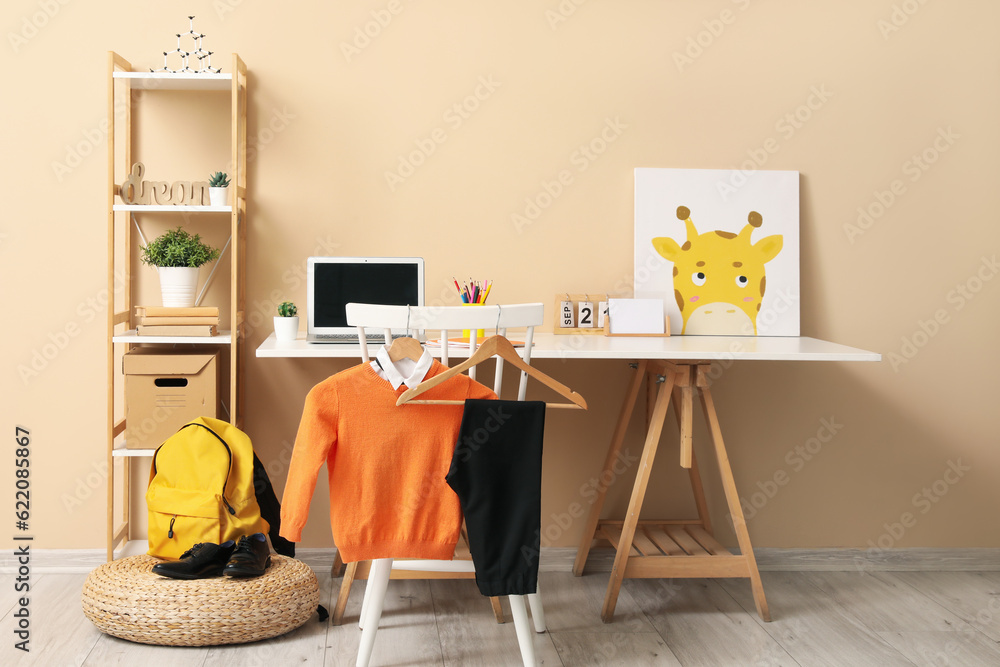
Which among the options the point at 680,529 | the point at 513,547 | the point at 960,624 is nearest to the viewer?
the point at 513,547

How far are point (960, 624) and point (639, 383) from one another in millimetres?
1145

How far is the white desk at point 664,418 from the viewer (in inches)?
82.0

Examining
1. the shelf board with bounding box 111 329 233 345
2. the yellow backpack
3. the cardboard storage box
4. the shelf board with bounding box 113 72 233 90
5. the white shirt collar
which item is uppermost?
the shelf board with bounding box 113 72 233 90

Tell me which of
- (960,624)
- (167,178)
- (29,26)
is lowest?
(960,624)

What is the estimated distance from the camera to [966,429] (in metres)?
2.74

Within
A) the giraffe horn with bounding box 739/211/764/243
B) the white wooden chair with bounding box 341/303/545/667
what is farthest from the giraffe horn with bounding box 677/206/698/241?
the white wooden chair with bounding box 341/303/545/667

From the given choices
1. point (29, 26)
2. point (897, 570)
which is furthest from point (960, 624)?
point (29, 26)

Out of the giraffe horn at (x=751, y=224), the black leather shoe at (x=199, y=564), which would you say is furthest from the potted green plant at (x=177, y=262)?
the giraffe horn at (x=751, y=224)

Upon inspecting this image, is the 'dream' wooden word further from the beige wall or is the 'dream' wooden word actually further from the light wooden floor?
the light wooden floor

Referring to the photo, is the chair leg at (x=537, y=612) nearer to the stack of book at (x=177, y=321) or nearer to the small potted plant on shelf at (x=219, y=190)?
the stack of book at (x=177, y=321)

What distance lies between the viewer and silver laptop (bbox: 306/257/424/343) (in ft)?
7.60

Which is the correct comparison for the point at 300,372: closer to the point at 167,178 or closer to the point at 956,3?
the point at 167,178

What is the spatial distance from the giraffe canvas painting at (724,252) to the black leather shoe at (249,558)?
4.60 ft

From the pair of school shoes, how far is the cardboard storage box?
37 cm
